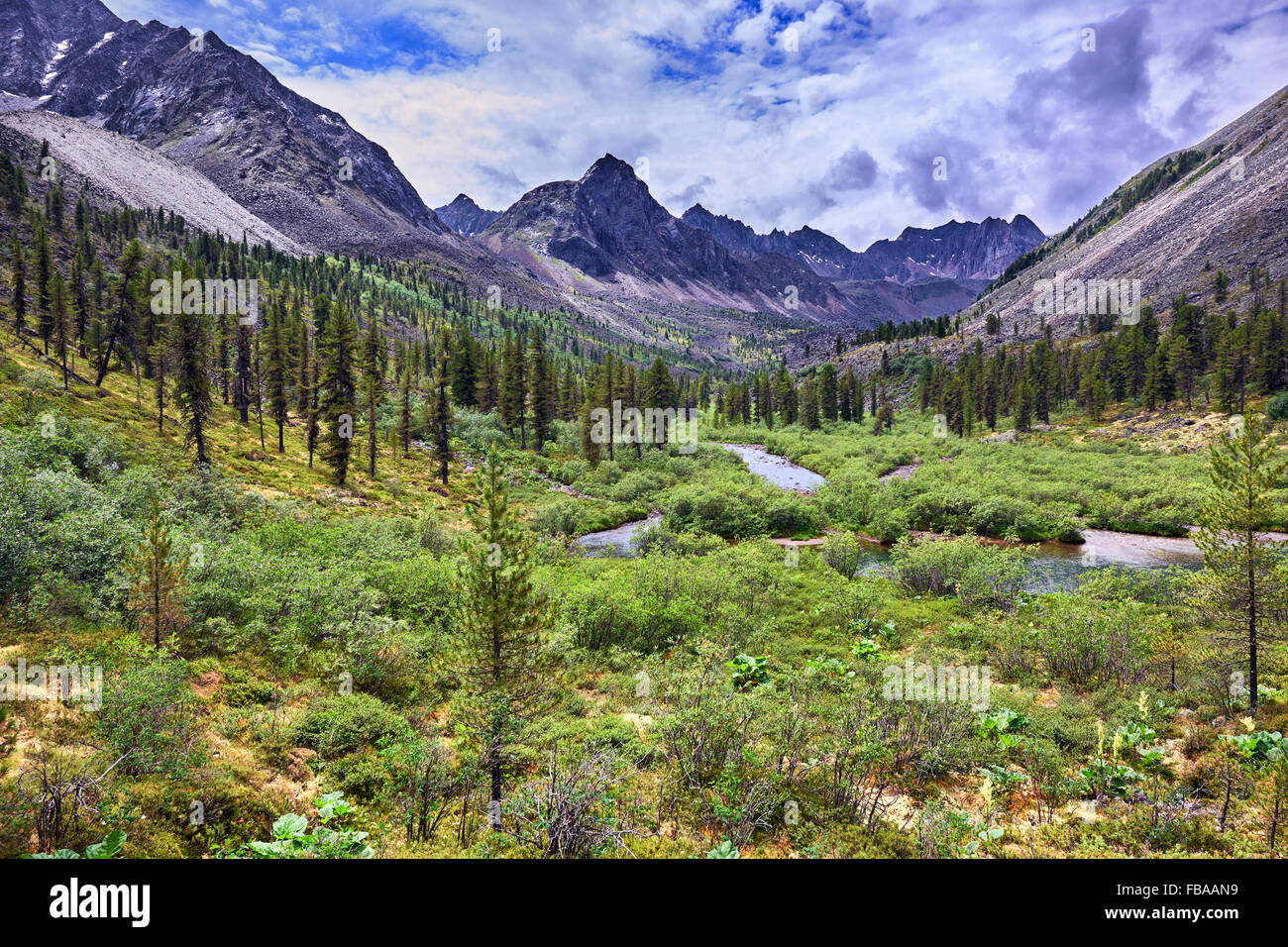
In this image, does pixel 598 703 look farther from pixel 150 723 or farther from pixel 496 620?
pixel 150 723

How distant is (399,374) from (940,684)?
10182cm

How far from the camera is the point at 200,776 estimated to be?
892 centimetres

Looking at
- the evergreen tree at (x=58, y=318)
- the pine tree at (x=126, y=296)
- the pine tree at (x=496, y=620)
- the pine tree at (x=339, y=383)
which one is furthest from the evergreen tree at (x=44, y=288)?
the pine tree at (x=496, y=620)

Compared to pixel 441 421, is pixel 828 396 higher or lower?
higher

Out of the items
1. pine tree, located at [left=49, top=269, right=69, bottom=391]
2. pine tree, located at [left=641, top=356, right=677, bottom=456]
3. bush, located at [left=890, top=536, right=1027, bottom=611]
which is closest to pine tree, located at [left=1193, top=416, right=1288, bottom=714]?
bush, located at [left=890, top=536, right=1027, bottom=611]

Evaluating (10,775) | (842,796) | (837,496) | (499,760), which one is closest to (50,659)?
(10,775)

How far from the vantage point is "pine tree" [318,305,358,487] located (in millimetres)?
44531

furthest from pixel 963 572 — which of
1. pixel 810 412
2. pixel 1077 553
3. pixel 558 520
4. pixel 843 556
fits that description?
pixel 810 412

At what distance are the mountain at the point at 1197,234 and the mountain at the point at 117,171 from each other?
241559 millimetres

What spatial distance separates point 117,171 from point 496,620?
240 metres

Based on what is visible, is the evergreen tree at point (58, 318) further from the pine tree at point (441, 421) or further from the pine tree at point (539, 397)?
the pine tree at point (539, 397)

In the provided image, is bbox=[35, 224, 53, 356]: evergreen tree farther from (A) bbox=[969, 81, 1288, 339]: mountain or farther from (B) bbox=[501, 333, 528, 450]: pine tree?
(A) bbox=[969, 81, 1288, 339]: mountain

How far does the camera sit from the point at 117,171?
16575 cm

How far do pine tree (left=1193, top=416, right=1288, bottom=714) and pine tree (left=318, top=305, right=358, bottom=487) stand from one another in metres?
49.4
